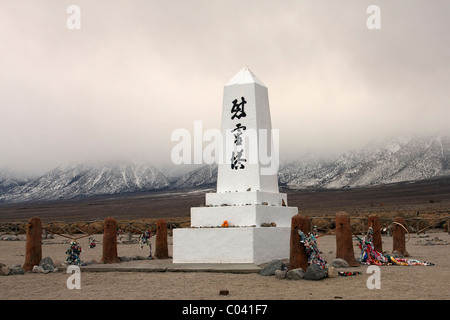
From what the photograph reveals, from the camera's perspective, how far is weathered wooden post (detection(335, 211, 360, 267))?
11.8 metres

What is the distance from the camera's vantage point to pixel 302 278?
31.4ft

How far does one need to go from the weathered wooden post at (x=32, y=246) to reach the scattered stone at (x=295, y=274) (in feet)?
21.1

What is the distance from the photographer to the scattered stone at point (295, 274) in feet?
31.3

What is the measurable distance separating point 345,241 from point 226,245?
2.92 metres

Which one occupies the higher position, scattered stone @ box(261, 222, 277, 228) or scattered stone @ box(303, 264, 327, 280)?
scattered stone @ box(261, 222, 277, 228)

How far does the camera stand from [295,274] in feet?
31.4

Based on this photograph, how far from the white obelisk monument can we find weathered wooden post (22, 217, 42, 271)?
3.40 metres

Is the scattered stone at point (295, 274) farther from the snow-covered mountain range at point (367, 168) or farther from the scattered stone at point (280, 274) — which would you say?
the snow-covered mountain range at point (367, 168)

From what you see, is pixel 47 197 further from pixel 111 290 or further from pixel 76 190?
pixel 111 290

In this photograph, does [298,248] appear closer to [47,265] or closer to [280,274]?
[280,274]

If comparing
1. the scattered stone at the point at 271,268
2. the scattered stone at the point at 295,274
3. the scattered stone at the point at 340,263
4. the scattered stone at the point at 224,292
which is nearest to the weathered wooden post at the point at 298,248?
the scattered stone at the point at 295,274

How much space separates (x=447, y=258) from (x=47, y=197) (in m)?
197

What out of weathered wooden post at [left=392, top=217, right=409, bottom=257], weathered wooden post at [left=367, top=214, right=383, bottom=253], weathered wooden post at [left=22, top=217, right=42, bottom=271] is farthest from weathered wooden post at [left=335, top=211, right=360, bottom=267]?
weathered wooden post at [left=22, top=217, right=42, bottom=271]

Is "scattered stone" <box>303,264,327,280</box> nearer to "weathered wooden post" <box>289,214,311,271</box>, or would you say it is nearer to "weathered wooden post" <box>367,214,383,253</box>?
"weathered wooden post" <box>289,214,311,271</box>
